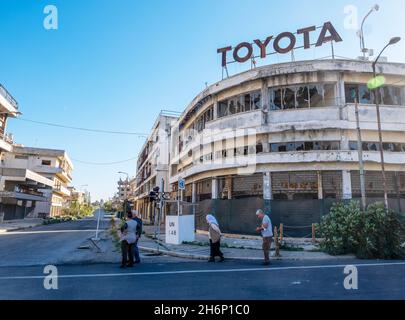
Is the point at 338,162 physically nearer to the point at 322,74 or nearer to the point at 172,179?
the point at 322,74

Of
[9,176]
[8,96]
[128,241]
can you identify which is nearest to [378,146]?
[128,241]

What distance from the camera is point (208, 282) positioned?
6984 millimetres

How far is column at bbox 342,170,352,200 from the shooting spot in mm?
17391

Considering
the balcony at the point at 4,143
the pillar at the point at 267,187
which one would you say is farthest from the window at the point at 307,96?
the balcony at the point at 4,143

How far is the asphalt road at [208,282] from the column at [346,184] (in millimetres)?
8217

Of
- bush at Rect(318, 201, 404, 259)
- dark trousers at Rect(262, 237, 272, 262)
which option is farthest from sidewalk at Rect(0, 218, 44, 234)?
bush at Rect(318, 201, 404, 259)

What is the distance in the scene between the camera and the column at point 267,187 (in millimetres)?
18281

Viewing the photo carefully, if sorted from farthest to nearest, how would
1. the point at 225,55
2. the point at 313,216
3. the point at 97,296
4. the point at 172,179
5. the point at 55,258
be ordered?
1. the point at 172,179
2. the point at 225,55
3. the point at 313,216
4. the point at 55,258
5. the point at 97,296

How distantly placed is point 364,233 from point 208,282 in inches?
290

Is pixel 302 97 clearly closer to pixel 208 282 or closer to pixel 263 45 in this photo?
pixel 263 45
